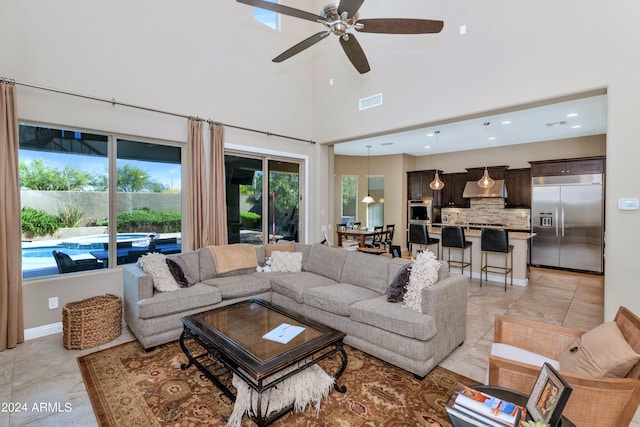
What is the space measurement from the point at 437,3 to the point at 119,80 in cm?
429

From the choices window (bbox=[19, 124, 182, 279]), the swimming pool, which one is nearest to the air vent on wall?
window (bbox=[19, 124, 182, 279])

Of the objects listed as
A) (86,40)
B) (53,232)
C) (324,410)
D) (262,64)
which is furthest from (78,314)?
(262,64)

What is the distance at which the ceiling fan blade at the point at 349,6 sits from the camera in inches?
96.0

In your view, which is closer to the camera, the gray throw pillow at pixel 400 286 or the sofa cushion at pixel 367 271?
the gray throw pillow at pixel 400 286

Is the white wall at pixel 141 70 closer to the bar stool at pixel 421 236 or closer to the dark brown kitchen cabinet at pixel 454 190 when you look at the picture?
the bar stool at pixel 421 236

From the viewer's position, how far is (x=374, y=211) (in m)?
10.2

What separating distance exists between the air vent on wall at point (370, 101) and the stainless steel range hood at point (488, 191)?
481 cm

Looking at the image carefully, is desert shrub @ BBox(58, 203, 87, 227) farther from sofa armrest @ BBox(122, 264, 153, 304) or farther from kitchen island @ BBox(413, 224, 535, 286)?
kitchen island @ BBox(413, 224, 535, 286)

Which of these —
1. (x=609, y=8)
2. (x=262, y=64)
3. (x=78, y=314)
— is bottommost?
(x=78, y=314)

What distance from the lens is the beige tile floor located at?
2.14 m

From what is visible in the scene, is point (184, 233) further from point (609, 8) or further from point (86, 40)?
point (609, 8)

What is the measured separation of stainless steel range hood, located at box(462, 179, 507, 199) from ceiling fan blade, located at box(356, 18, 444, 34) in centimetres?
631

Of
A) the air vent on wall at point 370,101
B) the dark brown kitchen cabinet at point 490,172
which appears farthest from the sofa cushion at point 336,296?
the dark brown kitchen cabinet at point 490,172

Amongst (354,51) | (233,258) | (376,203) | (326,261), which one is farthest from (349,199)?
(354,51)
